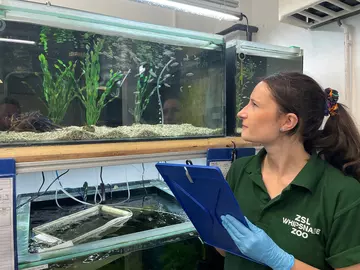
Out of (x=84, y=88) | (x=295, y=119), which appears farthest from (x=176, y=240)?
(x=84, y=88)

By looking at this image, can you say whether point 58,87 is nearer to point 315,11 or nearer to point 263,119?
point 263,119

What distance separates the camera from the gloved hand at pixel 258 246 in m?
0.93

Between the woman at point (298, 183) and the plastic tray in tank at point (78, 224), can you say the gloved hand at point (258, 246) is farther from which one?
the plastic tray in tank at point (78, 224)

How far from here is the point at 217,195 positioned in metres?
0.91

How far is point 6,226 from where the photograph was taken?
3.11 ft

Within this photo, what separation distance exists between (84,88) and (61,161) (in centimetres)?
58

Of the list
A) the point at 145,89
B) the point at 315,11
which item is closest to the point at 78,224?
the point at 145,89

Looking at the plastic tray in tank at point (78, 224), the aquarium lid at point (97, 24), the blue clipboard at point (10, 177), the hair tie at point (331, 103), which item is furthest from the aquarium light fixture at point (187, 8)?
the plastic tray in tank at point (78, 224)

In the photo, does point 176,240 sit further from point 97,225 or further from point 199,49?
point 199,49

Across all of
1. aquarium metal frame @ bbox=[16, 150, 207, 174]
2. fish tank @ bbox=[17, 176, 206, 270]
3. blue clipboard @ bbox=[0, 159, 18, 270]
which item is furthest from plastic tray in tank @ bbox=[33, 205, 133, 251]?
aquarium metal frame @ bbox=[16, 150, 207, 174]

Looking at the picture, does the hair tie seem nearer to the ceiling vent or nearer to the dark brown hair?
the dark brown hair

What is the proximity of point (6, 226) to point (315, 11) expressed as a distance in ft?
7.15

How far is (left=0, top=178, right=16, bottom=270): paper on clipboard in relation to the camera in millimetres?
941

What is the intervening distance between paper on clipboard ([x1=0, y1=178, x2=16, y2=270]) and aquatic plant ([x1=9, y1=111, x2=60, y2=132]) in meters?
0.38
